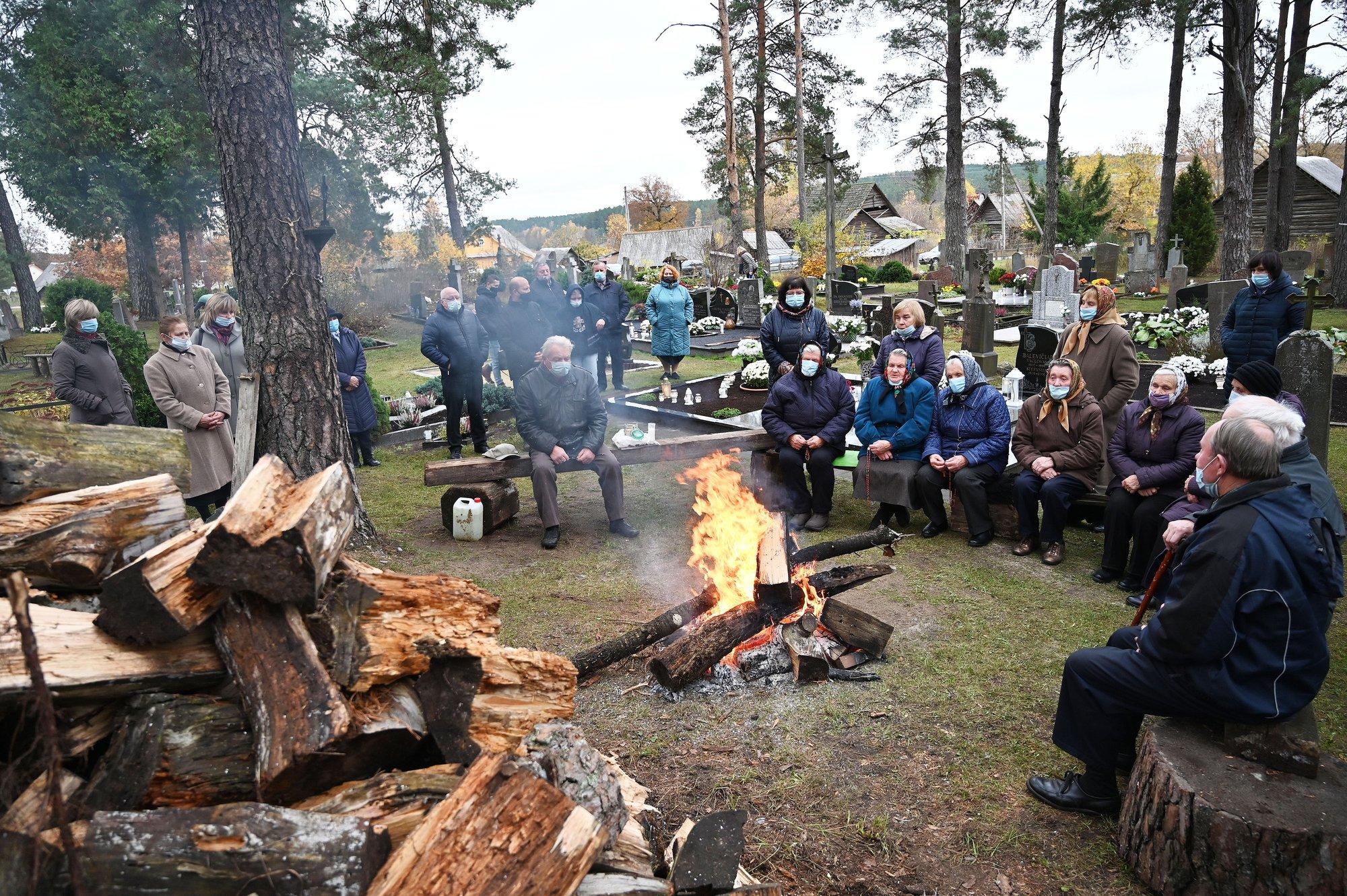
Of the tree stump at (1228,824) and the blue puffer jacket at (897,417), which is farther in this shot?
the blue puffer jacket at (897,417)

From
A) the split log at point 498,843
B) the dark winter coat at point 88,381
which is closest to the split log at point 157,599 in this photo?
the split log at point 498,843

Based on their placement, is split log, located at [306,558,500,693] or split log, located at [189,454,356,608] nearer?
split log, located at [189,454,356,608]

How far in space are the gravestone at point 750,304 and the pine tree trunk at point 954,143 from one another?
8.01m

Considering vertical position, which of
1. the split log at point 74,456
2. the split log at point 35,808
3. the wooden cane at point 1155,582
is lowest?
the wooden cane at point 1155,582

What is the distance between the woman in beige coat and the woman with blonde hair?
356 millimetres

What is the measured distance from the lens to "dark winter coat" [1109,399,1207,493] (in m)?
5.80

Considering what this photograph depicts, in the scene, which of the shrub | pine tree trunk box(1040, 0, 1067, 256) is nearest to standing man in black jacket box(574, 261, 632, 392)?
the shrub

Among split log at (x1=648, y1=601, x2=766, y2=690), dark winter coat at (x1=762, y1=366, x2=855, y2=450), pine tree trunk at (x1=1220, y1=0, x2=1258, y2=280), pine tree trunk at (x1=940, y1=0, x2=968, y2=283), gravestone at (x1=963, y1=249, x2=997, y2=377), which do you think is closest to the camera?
split log at (x1=648, y1=601, x2=766, y2=690)

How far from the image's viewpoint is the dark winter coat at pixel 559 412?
744 cm

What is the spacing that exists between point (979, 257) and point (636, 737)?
12.5 meters

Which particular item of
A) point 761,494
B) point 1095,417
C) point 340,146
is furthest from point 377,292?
point 1095,417

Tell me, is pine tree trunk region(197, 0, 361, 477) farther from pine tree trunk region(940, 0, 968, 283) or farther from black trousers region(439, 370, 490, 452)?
pine tree trunk region(940, 0, 968, 283)

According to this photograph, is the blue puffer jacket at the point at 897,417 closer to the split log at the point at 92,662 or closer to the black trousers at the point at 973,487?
the black trousers at the point at 973,487

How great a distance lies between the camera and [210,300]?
24.2 ft
